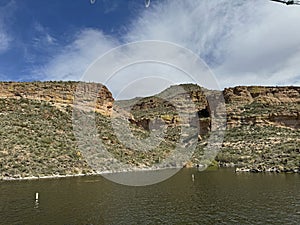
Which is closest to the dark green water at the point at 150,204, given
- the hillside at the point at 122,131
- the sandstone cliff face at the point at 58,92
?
the hillside at the point at 122,131

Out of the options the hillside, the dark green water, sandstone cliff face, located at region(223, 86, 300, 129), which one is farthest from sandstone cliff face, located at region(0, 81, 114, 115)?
the dark green water

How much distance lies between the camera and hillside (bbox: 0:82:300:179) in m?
52.5

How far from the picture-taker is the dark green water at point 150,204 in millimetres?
21875

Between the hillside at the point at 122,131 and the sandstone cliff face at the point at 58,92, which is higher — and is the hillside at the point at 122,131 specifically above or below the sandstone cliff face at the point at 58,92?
below

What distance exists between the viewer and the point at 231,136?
8938 centimetres

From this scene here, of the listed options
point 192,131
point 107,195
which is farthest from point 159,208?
point 192,131

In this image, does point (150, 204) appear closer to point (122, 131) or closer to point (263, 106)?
point (122, 131)

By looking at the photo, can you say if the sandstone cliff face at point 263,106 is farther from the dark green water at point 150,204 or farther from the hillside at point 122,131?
the dark green water at point 150,204

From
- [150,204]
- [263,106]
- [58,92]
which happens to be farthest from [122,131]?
[150,204]

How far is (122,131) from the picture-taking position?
82.3 meters

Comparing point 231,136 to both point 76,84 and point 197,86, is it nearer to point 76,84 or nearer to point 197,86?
point 76,84

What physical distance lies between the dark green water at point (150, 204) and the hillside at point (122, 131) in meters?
13.2

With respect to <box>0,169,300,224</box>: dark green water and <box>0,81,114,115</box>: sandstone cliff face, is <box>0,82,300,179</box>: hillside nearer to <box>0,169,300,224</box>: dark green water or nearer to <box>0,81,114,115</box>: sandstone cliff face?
<box>0,81,114,115</box>: sandstone cliff face

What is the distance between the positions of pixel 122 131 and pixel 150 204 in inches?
2194
